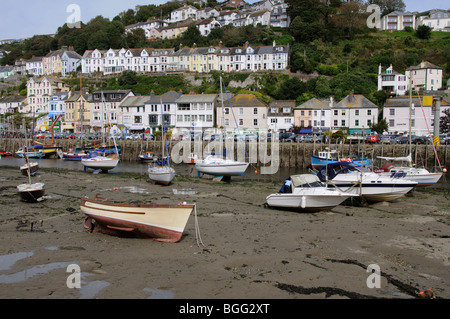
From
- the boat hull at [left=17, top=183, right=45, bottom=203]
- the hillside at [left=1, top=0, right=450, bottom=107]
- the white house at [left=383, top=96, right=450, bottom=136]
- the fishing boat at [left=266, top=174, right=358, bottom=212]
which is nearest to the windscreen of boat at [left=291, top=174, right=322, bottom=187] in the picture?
the fishing boat at [left=266, top=174, right=358, bottom=212]

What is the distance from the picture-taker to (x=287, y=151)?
43531mm

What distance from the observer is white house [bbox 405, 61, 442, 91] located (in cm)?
6906

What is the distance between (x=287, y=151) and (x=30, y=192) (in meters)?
30.6

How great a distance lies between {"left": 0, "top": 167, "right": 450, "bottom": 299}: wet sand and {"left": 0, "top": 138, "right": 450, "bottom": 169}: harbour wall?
21567mm

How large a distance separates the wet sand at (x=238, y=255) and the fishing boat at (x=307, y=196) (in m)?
0.43

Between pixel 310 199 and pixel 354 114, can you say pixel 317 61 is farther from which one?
pixel 310 199

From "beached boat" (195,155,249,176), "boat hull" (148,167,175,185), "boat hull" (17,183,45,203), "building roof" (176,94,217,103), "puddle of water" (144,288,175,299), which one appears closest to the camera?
"puddle of water" (144,288,175,299)

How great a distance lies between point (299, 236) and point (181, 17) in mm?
144762

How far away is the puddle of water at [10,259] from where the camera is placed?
10.0m

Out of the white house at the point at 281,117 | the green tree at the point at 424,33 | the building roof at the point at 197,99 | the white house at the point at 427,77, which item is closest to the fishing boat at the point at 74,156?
the building roof at the point at 197,99

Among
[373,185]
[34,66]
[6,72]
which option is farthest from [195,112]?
[6,72]

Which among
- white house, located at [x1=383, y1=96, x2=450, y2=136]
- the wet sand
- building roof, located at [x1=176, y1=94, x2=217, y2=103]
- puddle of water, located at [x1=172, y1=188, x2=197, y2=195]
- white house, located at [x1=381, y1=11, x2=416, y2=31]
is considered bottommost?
puddle of water, located at [x1=172, y1=188, x2=197, y2=195]

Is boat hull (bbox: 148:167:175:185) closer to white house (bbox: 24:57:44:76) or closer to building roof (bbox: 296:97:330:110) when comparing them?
building roof (bbox: 296:97:330:110)

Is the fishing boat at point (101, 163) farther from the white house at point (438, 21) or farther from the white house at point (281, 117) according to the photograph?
the white house at point (438, 21)
